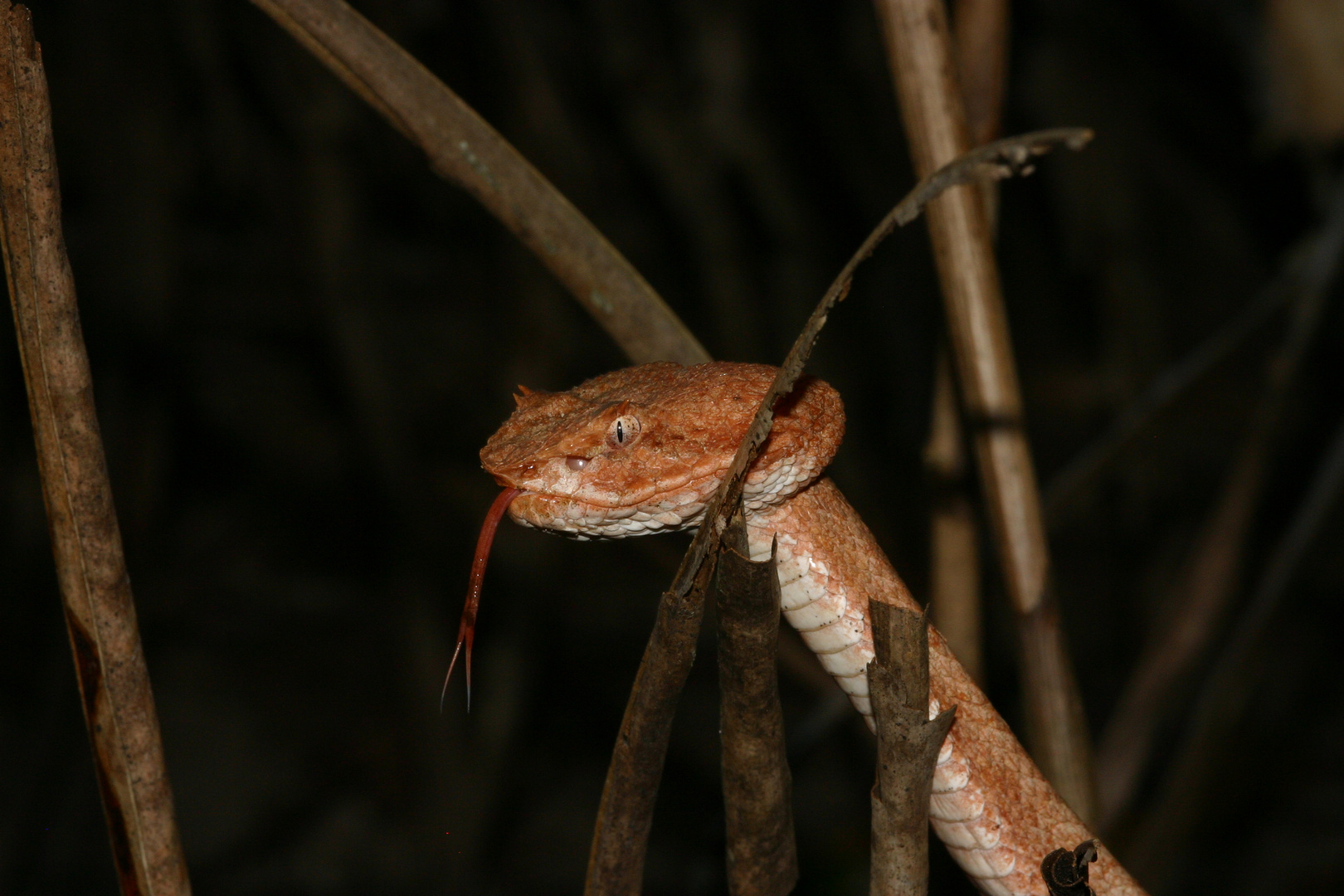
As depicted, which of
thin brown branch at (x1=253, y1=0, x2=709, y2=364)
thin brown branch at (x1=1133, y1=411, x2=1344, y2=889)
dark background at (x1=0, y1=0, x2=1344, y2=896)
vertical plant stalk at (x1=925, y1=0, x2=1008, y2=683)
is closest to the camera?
thin brown branch at (x1=253, y1=0, x2=709, y2=364)

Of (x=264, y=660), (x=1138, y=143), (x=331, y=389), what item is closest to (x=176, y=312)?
(x=331, y=389)

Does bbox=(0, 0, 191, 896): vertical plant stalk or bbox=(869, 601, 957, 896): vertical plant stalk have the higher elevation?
bbox=(0, 0, 191, 896): vertical plant stalk

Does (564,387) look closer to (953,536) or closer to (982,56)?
(953,536)

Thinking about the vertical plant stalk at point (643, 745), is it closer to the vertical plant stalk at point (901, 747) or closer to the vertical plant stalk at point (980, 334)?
the vertical plant stalk at point (901, 747)

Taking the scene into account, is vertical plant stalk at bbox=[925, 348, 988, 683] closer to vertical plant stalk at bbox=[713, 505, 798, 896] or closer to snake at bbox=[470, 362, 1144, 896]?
snake at bbox=[470, 362, 1144, 896]

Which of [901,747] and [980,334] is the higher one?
[980,334]

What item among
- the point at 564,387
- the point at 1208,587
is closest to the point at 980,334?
the point at 1208,587

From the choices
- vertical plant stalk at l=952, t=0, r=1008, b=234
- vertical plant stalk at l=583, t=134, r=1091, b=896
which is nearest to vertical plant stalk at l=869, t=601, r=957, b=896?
vertical plant stalk at l=583, t=134, r=1091, b=896
